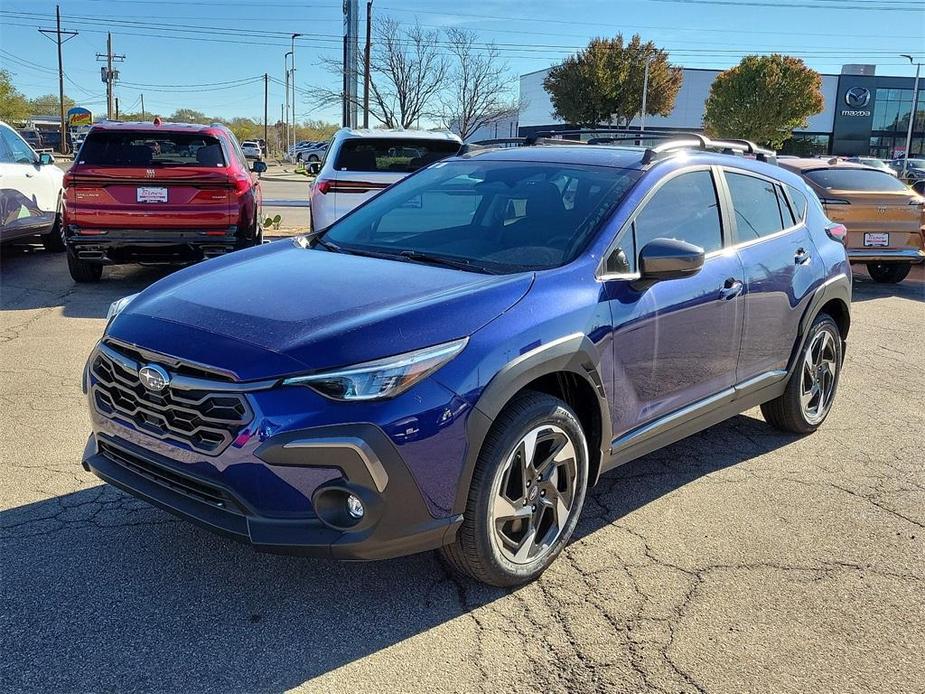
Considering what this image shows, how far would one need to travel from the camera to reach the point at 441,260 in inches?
144

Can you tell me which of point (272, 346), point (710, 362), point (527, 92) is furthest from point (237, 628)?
point (527, 92)

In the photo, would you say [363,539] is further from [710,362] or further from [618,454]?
[710,362]

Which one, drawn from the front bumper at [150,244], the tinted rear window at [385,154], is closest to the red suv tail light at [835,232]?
the tinted rear window at [385,154]

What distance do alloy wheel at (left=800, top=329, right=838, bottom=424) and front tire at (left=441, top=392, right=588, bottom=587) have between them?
231cm

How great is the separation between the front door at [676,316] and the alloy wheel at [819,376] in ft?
3.39

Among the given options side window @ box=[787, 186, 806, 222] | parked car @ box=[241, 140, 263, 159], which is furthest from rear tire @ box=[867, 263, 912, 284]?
parked car @ box=[241, 140, 263, 159]

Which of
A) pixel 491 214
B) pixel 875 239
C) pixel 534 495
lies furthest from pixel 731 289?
pixel 875 239

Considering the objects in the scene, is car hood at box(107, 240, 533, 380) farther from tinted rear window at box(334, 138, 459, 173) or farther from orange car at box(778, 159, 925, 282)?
orange car at box(778, 159, 925, 282)

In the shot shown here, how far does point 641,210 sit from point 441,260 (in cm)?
97

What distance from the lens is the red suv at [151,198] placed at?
8.38 metres

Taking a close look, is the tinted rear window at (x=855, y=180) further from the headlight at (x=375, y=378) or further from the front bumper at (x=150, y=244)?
the headlight at (x=375, y=378)

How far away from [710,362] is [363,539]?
217cm

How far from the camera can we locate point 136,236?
8.45 m

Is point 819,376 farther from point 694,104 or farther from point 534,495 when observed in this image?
point 694,104
